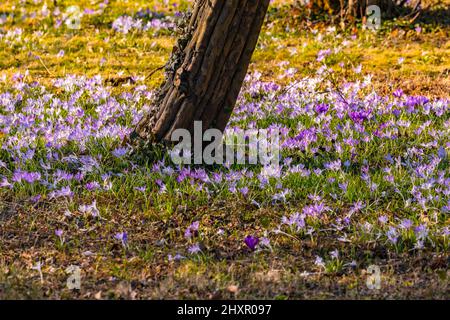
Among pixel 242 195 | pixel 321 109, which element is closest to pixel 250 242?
pixel 242 195

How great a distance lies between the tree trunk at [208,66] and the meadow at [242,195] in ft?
1.09

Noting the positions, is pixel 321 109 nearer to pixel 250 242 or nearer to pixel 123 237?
pixel 250 242

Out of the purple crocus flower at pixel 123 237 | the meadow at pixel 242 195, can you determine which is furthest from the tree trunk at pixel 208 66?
the purple crocus flower at pixel 123 237

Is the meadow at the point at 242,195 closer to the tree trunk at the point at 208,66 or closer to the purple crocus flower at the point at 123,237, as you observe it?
the purple crocus flower at the point at 123,237

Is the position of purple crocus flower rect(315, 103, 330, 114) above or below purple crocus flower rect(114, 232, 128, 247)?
above

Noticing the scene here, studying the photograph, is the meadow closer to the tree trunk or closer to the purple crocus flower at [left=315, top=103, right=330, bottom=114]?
the purple crocus flower at [left=315, top=103, right=330, bottom=114]

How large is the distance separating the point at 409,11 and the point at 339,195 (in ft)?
20.3

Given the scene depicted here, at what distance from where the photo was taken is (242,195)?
552 centimetres

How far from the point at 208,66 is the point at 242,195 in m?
1.09

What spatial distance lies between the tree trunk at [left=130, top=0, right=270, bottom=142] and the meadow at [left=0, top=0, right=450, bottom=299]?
0.33 meters

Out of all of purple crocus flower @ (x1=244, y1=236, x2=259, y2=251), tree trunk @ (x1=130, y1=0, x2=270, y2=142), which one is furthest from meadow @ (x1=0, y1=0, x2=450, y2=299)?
tree trunk @ (x1=130, y1=0, x2=270, y2=142)

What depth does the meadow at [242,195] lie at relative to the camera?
179 inches

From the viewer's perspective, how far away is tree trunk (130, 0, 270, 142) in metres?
5.74
